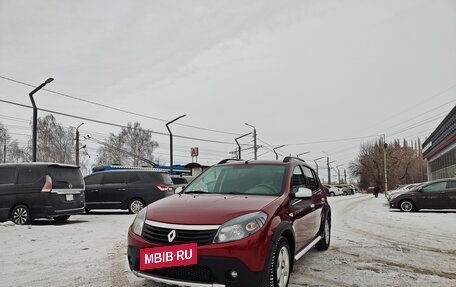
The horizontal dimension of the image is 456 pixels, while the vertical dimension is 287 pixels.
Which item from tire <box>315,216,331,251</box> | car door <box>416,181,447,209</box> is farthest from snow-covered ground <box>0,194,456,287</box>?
car door <box>416,181,447,209</box>

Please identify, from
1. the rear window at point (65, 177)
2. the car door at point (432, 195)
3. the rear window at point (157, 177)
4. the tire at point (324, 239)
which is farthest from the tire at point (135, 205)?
the car door at point (432, 195)

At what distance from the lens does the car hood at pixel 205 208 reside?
3732mm

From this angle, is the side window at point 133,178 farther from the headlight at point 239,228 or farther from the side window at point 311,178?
the headlight at point 239,228

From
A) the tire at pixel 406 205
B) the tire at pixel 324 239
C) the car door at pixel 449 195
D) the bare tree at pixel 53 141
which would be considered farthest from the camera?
the bare tree at pixel 53 141

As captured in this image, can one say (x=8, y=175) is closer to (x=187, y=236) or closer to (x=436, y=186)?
(x=187, y=236)

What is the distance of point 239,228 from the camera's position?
363 centimetres

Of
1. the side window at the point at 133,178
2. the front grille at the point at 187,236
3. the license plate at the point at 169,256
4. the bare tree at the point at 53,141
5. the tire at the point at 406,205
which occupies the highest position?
the bare tree at the point at 53,141

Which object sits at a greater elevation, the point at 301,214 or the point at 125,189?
the point at 125,189

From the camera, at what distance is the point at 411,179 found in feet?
297

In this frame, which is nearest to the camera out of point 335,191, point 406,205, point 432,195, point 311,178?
point 311,178

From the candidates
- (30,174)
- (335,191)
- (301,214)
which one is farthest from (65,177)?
(335,191)

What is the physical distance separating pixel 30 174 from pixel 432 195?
15.1 metres

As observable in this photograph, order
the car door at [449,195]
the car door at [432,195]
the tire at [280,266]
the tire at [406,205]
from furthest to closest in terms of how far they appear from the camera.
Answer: the tire at [406,205] → the car door at [432,195] → the car door at [449,195] → the tire at [280,266]

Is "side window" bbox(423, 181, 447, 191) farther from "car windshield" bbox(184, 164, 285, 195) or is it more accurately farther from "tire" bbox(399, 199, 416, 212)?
"car windshield" bbox(184, 164, 285, 195)
